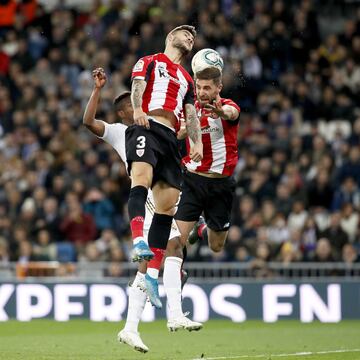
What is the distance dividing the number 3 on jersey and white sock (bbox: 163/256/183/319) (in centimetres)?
150

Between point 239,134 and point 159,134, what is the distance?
36.6 feet

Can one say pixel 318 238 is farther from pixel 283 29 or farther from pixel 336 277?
pixel 283 29

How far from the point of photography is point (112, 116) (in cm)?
2306

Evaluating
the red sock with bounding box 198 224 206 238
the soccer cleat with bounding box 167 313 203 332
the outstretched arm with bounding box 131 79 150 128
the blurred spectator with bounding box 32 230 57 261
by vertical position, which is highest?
the outstretched arm with bounding box 131 79 150 128

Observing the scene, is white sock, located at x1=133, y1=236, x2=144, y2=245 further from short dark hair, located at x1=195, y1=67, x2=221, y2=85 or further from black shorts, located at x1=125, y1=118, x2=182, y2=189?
short dark hair, located at x1=195, y1=67, x2=221, y2=85

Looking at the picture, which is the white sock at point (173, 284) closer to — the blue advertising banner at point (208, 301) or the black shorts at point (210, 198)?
the black shorts at point (210, 198)

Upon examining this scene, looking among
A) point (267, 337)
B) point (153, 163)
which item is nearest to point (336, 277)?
point (267, 337)

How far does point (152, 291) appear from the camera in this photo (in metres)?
11.2

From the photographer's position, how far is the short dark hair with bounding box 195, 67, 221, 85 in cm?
1198

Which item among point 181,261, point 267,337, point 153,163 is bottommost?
point 267,337

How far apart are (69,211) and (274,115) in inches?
159

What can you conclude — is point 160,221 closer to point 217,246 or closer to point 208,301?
point 217,246

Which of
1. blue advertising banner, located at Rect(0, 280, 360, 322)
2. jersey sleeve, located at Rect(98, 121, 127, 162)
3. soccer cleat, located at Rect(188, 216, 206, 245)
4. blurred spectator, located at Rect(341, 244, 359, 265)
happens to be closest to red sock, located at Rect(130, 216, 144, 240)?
jersey sleeve, located at Rect(98, 121, 127, 162)

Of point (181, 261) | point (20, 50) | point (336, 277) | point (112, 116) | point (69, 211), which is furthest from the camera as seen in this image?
point (20, 50)
